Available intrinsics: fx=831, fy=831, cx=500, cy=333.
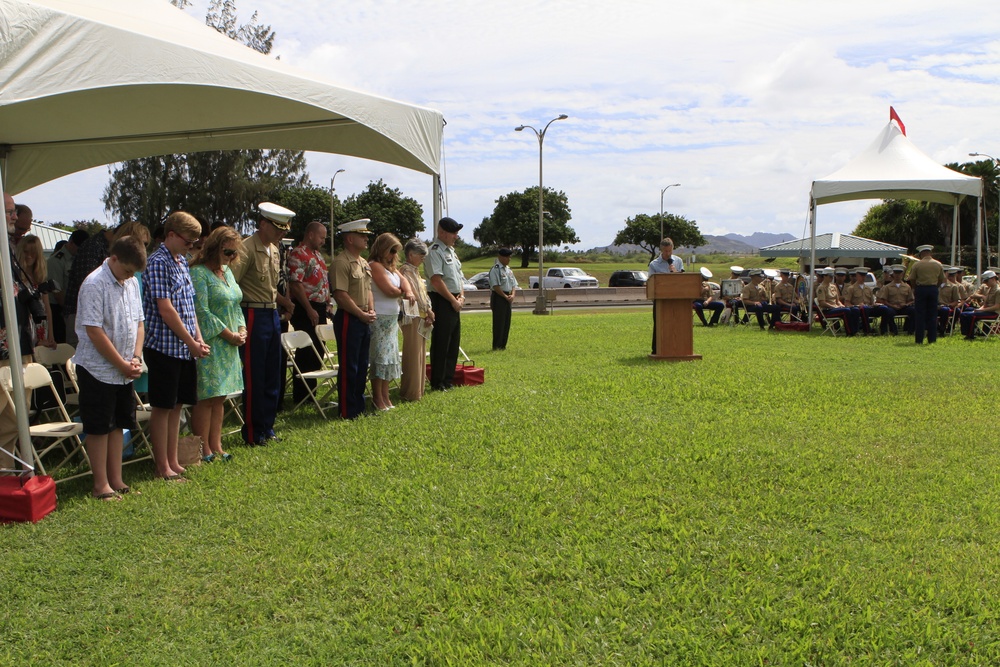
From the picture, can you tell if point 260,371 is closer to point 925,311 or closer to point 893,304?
point 925,311

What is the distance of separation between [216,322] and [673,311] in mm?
6986

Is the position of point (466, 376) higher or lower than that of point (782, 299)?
lower

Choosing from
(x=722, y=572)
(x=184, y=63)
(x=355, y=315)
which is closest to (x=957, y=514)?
(x=722, y=572)

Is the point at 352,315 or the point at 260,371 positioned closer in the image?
the point at 260,371

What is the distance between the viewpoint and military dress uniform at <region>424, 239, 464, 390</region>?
29.8ft

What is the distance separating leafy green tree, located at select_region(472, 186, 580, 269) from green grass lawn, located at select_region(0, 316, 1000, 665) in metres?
72.4

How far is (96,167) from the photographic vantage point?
1166 centimetres

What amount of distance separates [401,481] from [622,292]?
35288 mm

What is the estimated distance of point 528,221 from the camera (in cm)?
8075

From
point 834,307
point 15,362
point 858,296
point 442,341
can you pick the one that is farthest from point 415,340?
point 858,296

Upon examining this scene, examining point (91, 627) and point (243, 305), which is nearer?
point (91, 627)

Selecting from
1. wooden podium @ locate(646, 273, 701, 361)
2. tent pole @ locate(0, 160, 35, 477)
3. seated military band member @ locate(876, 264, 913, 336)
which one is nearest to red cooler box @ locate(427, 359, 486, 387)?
wooden podium @ locate(646, 273, 701, 361)

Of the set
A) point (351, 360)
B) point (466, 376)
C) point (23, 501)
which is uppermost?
point (351, 360)

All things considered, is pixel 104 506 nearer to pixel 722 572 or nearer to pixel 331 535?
pixel 331 535
